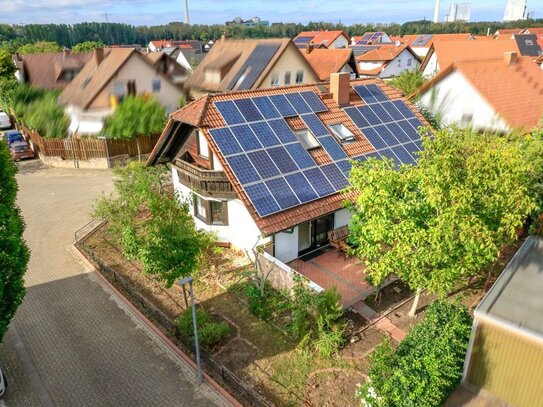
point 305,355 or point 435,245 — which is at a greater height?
point 435,245

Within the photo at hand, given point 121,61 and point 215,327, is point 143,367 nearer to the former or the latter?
point 215,327

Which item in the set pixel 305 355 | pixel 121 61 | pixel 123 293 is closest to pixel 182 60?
pixel 121 61

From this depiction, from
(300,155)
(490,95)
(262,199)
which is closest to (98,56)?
(300,155)

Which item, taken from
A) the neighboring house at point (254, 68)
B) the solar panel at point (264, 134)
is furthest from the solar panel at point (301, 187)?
the neighboring house at point (254, 68)

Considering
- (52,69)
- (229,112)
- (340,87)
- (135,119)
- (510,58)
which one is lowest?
(135,119)

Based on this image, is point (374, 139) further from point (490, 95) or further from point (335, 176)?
point (490, 95)

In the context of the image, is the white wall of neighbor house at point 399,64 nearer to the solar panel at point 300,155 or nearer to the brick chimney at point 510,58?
the brick chimney at point 510,58
